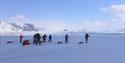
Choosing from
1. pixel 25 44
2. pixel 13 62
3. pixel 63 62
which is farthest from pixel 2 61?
pixel 25 44

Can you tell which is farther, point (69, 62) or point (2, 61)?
point (2, 61)

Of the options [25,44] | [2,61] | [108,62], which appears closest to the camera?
[108,62]

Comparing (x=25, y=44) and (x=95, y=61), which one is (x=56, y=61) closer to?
(x=95, y=61)

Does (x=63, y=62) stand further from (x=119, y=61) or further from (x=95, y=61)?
(x=119, y=61)

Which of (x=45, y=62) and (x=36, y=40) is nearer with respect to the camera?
(x=45, y=62)

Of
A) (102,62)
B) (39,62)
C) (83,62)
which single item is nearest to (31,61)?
(39,62)

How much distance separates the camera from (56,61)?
1642 centimetres

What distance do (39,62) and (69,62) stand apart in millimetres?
1807

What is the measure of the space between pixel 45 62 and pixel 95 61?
3025 mm

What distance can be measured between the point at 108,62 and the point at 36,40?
16644 mm

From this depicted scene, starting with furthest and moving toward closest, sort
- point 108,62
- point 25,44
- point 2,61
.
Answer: point 25,44
point 2,61
point 108,62

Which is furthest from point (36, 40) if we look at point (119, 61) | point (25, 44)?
point (119, 61)

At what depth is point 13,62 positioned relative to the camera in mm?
16500

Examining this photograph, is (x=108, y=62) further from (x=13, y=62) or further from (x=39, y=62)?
(x=13, y=62)
